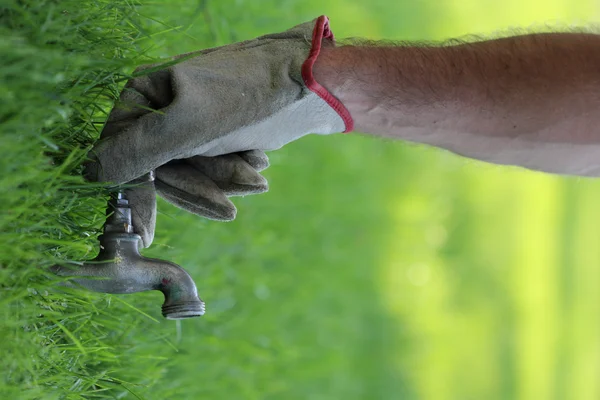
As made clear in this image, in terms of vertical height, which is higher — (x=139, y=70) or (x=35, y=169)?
(x=139, y=70)

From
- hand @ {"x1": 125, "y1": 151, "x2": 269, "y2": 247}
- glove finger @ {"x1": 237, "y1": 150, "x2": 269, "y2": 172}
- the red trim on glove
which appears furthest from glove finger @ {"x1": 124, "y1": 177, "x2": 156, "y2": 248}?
the red trim on glove

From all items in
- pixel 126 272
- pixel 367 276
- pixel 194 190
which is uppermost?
pixel 194 190

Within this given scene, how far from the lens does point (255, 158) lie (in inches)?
43.4

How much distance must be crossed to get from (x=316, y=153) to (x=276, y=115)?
1757 millimetres

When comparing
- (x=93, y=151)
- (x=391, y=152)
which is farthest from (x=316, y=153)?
(x=93, y=151)

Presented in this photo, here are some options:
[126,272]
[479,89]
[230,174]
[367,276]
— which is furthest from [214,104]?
[367,276]

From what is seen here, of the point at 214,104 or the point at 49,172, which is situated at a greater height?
the point at 214,104

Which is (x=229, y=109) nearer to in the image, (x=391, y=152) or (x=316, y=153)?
(x=316, y=153)

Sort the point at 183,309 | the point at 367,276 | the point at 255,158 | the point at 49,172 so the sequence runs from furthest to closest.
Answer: the point at 367,276 < the point at 255,158 < the point at 183,309 < the point at 49,172

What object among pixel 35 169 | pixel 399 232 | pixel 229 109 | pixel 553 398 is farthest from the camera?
pixel 553 398

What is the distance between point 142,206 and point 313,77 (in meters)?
0.29

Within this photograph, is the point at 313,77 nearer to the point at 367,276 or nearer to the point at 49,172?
the point at 49,172

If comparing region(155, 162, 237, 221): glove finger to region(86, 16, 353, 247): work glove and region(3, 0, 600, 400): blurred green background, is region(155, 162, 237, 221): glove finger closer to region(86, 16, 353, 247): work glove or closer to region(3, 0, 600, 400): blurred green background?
region(86, 16, 353, 247): work glove

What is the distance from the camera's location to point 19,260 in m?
0.88
